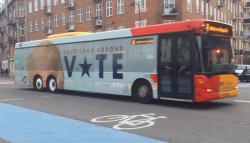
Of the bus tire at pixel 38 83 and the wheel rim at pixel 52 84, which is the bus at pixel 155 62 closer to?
the wheel rim at pixel 52 84

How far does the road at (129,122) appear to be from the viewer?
25.7 ft

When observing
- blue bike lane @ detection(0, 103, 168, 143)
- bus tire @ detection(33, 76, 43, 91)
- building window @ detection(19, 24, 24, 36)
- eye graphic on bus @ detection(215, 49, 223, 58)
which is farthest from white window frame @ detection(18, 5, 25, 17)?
eye graphic on bus @ detection(215, 49, 223, 58)

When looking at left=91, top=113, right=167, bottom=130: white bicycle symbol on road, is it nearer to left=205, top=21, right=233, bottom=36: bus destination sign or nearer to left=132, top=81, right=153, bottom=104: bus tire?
left=132, top=81, right=153, bottom=104: bus tire

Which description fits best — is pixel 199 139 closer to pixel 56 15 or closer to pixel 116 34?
pixel 116 34

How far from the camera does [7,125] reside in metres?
9.53

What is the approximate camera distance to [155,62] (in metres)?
13.2

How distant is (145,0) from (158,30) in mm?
31895

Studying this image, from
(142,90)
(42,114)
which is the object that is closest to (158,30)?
(142,90)

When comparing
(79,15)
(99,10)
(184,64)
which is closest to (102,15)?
(99,10)

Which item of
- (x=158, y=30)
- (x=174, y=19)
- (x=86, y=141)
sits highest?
(x=174, y=19)

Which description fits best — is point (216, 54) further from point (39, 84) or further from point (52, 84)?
point (39, 84)

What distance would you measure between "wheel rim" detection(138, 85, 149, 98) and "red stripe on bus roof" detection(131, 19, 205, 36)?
1.93m

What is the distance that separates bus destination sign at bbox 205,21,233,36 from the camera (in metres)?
12.1

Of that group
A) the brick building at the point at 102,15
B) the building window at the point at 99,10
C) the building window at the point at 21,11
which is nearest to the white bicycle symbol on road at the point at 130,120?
the brick building at the point at 102,15
